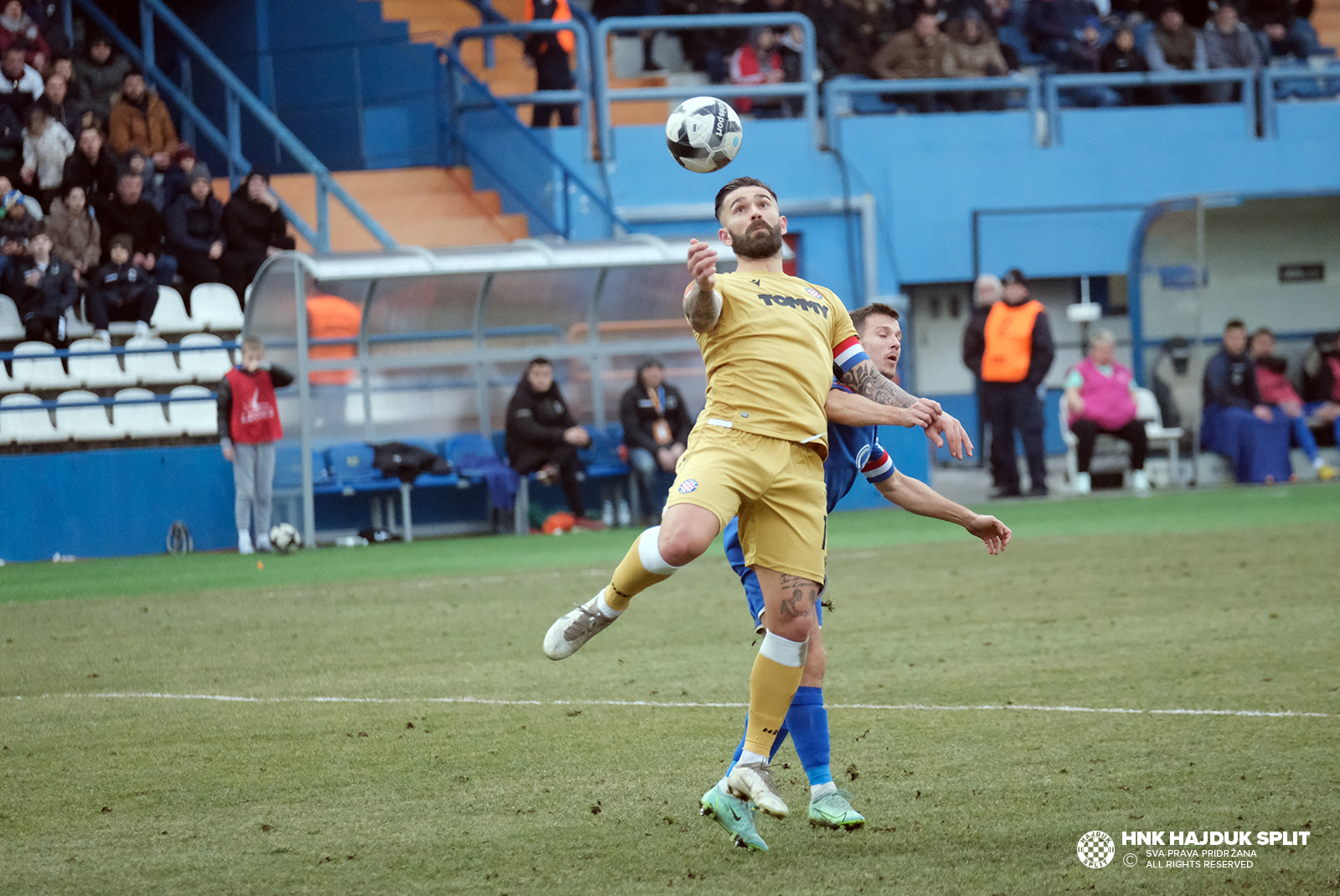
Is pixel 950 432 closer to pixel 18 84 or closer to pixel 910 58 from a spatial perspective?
pixel 18 84

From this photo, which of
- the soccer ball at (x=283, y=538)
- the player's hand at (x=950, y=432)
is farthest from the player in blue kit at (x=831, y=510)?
the soccer ball at (x=283, y=538)

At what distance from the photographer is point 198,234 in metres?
18.2

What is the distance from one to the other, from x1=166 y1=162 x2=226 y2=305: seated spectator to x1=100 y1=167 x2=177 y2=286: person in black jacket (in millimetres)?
139

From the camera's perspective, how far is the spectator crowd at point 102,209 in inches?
680

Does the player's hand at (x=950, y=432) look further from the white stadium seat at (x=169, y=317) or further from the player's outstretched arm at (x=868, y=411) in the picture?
the white stadium seat at (x=169, y=317)

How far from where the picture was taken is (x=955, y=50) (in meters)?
22.2

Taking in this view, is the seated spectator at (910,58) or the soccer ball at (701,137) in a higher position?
the seated spectator at (910,58)

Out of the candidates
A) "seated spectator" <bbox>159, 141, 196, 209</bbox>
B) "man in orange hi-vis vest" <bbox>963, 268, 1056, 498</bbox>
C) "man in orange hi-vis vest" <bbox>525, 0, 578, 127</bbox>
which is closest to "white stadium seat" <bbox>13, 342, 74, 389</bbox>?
"seated spectator" <bbox>159, 141, 196, 209</bbox>

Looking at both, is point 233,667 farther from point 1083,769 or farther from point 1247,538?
point 1247,538

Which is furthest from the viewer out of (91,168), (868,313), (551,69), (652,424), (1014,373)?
(551,69)

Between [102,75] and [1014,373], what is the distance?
35.3ft

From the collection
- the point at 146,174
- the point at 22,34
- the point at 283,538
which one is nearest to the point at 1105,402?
the point at 283,538

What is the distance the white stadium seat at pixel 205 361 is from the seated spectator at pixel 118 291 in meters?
0.54

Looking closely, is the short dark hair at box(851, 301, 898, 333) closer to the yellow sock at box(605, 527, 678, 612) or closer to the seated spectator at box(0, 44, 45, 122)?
the yellow sock at box(605, 527, 678, 612)
